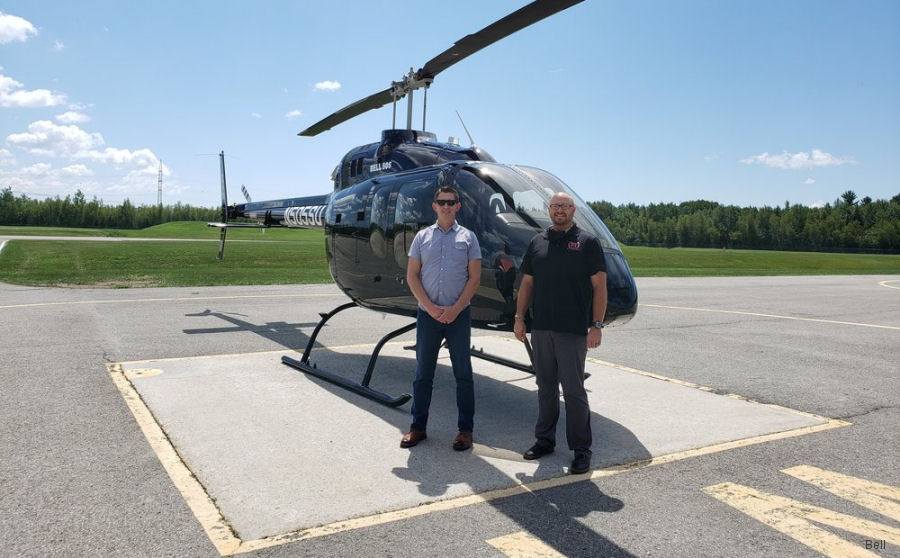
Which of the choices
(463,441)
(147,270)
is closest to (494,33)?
(463,441)

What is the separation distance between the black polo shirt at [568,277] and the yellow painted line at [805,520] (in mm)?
1448

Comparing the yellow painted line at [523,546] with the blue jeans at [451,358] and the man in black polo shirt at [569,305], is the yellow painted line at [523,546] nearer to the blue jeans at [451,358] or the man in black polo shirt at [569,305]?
the man in black polo shirt at [569,305]

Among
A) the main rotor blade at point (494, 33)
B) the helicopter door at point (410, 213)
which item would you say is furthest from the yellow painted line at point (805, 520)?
the main rotor blade at point (494, 33)

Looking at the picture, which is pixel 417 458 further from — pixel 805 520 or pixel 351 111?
pixel 351 111

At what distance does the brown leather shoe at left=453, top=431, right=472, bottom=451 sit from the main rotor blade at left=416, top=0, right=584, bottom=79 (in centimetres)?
408

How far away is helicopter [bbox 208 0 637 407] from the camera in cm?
540

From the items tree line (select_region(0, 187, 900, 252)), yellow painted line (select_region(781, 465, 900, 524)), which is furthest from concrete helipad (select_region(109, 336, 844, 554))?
tree line (select_region(0, 187, 900, 252))

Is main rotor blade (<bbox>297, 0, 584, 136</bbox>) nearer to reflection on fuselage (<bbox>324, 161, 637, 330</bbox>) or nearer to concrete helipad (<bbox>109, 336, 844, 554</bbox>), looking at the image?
reflection on fuselage (<bbox>324, 161, 637, 330</bbox>)

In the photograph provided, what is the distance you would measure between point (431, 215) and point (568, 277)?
2007 mm

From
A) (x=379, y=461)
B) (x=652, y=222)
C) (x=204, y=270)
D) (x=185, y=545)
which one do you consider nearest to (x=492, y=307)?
(x=379, y=461)

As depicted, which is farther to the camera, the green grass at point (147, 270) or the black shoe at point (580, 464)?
the green grass at point (147, 270)

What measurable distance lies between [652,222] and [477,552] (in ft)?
604

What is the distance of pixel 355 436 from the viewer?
17.0ft

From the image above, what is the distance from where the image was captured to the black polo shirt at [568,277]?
14.6 feet
